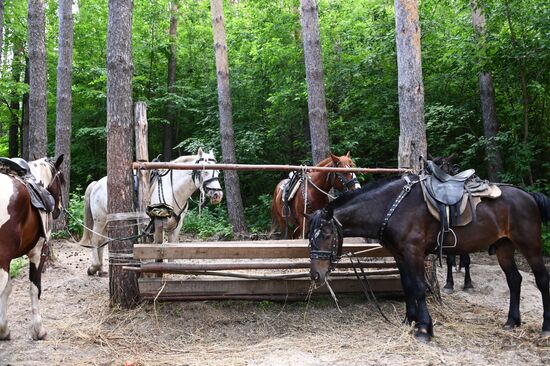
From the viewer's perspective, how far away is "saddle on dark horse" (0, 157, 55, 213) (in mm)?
4766

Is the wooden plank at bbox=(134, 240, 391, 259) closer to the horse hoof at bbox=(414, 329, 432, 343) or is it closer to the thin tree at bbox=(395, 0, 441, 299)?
the horse hoof at bbox=(414, 329, 432, 343)

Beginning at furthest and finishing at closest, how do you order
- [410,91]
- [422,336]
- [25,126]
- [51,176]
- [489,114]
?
1. [25,126]
2. [489,114]
3. [410,91]
4. [51,176]
5. [422,336]

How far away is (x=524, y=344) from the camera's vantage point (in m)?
4.93

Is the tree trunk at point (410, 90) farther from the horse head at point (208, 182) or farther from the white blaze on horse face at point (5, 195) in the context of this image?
the white blaze on horse face at point (5, 195)

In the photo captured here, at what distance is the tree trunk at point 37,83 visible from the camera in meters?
10.4

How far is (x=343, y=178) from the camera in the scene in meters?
7.27

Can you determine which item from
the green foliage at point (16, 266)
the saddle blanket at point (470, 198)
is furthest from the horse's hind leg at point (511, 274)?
the green foliage at point (16, 266)

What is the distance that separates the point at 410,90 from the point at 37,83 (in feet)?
29.9

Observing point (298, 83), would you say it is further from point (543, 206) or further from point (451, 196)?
point (543, 206)

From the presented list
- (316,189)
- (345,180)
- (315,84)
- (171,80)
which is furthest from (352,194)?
(171,80)

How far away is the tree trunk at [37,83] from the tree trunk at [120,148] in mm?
5421

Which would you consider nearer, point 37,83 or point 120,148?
point 120,148

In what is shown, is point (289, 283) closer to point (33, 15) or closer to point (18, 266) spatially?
point (18, 266)

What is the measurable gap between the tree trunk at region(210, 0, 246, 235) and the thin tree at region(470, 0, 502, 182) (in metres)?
6.72
